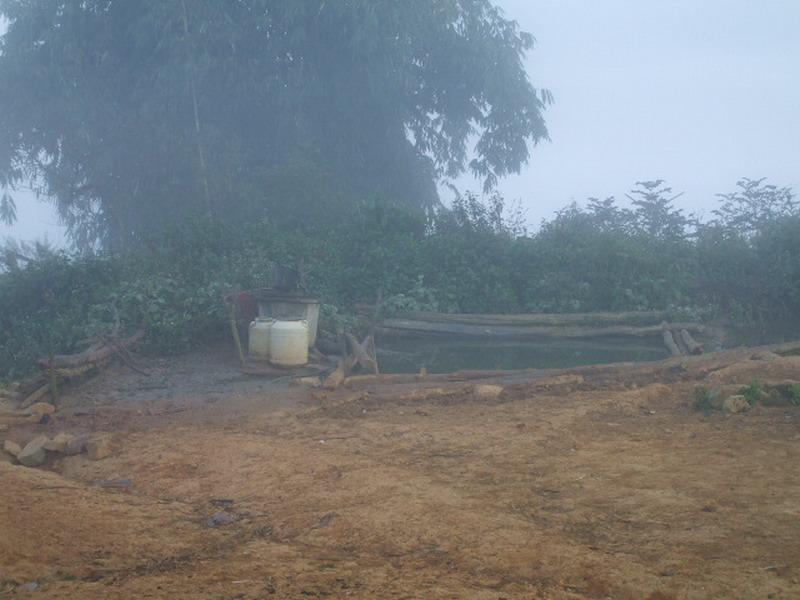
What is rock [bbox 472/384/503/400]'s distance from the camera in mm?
8039

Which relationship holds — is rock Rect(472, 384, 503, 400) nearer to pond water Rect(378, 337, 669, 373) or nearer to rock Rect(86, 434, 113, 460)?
pond water Rect(378, 337, 669, 373)

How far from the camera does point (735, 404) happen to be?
22.0 feet

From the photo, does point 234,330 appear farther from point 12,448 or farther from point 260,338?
point 12,448

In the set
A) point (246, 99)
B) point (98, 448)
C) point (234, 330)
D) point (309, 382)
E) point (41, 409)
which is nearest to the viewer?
point (98, 448)

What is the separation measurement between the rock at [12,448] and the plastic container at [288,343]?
12.7 ft

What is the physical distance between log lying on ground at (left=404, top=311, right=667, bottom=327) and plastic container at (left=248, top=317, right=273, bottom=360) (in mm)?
2988

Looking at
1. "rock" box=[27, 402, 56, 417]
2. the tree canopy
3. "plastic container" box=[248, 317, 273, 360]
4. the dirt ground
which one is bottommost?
the dirt ground

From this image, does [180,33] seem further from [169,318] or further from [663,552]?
[663,552]

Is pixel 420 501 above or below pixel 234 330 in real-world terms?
below

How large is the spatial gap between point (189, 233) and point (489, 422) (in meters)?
9.77

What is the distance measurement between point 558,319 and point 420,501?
26.7 feet

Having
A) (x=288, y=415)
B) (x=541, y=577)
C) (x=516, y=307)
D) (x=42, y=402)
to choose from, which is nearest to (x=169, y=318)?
(x=42, y=402)

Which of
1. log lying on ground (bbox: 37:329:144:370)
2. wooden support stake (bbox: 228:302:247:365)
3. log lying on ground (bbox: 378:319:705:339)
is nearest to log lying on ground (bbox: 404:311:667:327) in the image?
log lying on ground (bbox: 378:319:705:339)

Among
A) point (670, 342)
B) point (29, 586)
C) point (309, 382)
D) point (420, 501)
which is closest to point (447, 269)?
point (670, 342)
